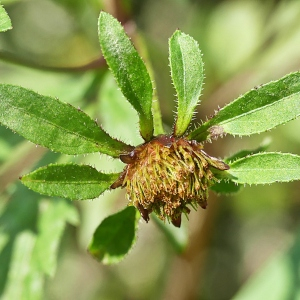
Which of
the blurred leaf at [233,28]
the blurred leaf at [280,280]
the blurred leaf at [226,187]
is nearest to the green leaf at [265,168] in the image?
the blurred leaf at [226,187]

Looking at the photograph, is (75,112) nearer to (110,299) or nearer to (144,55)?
(144,55)

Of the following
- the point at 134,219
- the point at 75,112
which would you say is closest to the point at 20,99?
the point at 75,112

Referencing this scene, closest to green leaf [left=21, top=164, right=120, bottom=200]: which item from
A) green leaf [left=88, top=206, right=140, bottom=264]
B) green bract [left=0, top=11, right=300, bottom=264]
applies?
green bract [left=0, top=11, right=300, bottom=264]

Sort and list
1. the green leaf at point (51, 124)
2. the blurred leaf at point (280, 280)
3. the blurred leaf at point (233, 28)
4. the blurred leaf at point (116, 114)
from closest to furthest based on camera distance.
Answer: the green leaf at point (51, 124) < the blurred leaf at point (116, 114) < the blurred leaf at point (280, 280) < the blurred leaf at point (233, 28)

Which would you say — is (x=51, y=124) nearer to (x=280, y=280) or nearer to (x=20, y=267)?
(x=20, y=267)

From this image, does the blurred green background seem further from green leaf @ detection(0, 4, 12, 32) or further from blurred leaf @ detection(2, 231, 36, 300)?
green leaf @ detection(0, 4, 12, 32)

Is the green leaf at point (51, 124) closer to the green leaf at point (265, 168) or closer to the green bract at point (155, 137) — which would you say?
the green bract at point (155, 137)

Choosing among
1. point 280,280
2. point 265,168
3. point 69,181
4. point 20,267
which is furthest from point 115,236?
point 280,280
